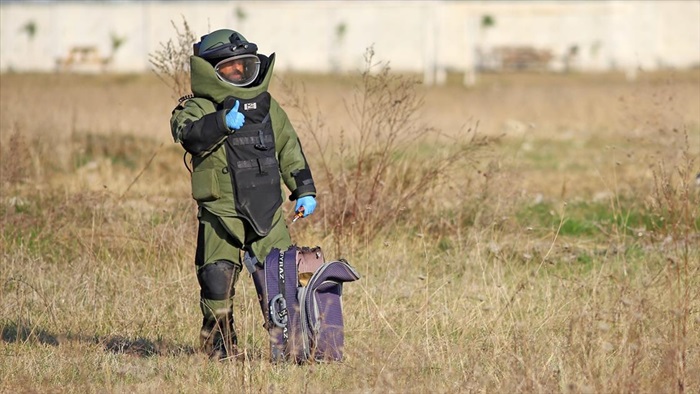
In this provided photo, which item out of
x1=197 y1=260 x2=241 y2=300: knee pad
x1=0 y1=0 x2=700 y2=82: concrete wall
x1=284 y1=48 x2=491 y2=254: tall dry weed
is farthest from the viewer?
x1=0 y1=0 x2=700 y2=82: concrete wall

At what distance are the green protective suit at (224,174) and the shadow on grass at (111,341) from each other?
1.34 ft

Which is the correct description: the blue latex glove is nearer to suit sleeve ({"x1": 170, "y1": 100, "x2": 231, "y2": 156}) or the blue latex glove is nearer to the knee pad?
suit sleeve ({"x1": 170, "y1": 100, "x2": 231, "y2": 156})

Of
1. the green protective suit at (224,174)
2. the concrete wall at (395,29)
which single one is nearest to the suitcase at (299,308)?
the green protective suit at (224,174)

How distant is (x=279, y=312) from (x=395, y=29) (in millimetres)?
52904

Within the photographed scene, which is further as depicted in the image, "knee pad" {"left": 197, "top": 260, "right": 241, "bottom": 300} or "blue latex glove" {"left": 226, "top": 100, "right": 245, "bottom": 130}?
"knee pad" {"left": 197, "top": 260, "right": 241, "bottom": 300}

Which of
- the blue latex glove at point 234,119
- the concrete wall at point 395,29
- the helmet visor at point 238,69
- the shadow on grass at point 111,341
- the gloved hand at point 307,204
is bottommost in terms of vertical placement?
the shadow on grass at point 111,341

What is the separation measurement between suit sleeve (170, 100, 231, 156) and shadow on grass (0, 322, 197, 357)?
3.30ft

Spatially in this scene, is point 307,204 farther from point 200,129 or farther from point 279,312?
point 200,129

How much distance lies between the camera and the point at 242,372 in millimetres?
4914

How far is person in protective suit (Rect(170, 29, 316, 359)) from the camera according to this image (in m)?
5.24

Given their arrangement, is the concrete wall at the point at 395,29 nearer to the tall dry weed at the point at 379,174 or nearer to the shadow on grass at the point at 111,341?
the tall dry weed at the point at 379,174

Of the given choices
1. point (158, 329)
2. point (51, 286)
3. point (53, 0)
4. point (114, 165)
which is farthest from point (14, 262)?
point (53, 0)

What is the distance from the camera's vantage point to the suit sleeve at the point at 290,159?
5.42 metres

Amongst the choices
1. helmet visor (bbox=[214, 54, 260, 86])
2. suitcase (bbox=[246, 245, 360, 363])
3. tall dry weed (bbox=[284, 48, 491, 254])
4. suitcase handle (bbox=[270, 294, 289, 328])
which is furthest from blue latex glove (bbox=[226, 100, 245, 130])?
tall dry weed (bbox=[284, 48, 491, 254])
